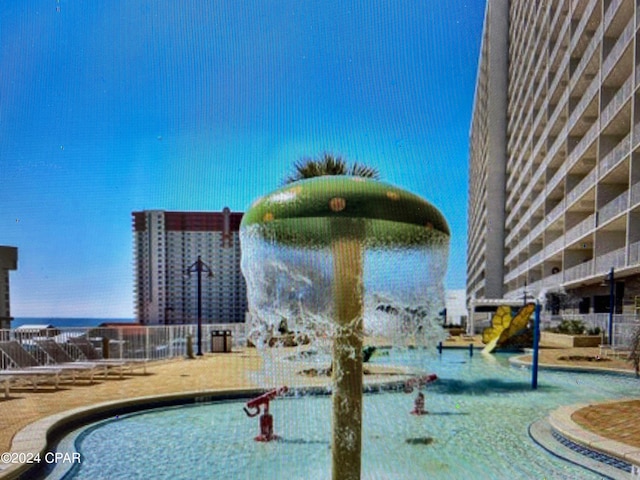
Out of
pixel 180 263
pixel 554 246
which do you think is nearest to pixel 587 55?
pixel 554 246

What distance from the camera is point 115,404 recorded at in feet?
27.8

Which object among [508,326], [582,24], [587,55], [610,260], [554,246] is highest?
[582,24]

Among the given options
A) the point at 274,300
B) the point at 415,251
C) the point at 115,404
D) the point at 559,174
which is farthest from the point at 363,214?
the point at 559,174

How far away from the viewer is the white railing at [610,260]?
79.3 feet

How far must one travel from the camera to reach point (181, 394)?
9.47 metres

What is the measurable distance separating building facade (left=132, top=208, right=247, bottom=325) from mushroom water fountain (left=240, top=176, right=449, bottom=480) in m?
65.9

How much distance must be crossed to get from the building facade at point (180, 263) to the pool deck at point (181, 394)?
188 ft

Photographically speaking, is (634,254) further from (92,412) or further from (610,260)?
(92,412)

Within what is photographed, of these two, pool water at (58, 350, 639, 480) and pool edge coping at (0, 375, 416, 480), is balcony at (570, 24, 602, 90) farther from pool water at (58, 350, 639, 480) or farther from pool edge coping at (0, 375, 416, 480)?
pool edge coping at (0, 375, 416, 480)

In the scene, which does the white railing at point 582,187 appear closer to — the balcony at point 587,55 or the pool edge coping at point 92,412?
the balcony at point 587,55

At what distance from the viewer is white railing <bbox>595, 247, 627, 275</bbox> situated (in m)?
24.2

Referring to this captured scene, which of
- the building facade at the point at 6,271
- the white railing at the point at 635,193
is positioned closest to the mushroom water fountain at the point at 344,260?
the white railing at the point at 635,193

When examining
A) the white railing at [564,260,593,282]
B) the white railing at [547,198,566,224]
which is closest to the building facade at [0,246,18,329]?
the white railing at [564,260,593,282]

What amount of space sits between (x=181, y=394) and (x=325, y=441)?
12.8 ft
